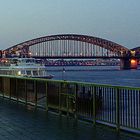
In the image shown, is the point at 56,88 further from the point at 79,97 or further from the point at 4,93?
the point at 4,93

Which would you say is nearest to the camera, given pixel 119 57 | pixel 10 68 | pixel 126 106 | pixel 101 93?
pixel 126 106

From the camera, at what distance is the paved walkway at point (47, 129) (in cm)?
934

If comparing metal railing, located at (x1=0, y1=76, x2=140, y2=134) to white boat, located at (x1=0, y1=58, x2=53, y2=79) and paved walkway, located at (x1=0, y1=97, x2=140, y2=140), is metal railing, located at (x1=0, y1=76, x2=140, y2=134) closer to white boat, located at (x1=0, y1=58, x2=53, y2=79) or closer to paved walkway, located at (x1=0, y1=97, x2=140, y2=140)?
paved walkway, located at (x1=0, y1=97, x2=140, y2=140)

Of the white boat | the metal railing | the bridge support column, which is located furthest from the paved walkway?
the bridge support column

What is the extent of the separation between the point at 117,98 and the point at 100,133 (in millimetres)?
1046

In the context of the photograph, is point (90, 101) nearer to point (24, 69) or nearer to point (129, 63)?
point (24, 69)

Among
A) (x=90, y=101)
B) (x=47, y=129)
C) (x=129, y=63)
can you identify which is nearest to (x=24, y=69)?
(x=90, y=101)

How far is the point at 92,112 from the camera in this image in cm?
1184

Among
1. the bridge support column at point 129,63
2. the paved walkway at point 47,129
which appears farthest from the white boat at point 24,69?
the bridge support column at point 129,63

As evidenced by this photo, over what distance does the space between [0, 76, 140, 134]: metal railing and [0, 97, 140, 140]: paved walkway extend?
13.1 inches

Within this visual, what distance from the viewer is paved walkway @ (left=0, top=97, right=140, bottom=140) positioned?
30.7 ft

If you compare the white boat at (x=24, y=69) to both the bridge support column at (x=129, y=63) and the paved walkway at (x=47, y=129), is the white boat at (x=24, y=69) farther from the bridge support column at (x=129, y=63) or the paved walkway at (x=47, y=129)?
the bridge support column at (x=129, y=63)

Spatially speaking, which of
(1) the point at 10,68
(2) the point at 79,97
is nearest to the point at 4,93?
(2) the point at 79,97

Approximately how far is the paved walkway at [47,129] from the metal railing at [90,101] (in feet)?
1.09
